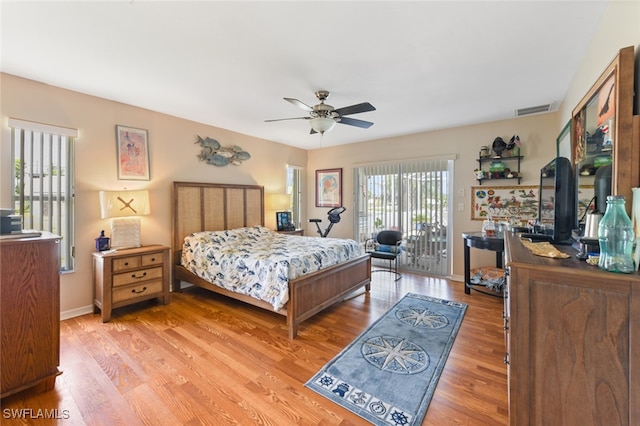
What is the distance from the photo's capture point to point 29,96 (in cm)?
277

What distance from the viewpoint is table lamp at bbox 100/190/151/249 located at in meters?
3.16

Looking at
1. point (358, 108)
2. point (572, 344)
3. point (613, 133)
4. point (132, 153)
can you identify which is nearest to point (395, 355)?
point (572, 344)

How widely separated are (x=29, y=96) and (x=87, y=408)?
3052 millimetres

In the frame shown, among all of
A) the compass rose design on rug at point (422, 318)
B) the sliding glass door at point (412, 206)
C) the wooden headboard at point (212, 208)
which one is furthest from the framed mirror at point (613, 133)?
the wooden headboard at point (212, 208)

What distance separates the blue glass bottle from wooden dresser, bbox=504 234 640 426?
0.05m

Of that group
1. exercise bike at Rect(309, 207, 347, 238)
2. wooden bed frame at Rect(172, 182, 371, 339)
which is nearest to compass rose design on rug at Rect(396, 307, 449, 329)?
wooden bed frame at Rect(172, 182, 371, 339)

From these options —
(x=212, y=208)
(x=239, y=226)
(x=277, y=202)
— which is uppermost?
(x=277, y=202)

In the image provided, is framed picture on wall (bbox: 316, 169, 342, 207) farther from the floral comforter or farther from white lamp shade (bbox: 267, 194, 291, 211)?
the floral comforter

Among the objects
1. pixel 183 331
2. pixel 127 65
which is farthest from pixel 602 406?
pixel 127 65

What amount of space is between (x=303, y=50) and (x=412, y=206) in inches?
139

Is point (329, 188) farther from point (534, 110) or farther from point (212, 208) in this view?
point (534, 110)

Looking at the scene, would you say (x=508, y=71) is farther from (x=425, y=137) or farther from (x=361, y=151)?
(x=361, y=151)

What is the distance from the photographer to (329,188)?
5.96 metres

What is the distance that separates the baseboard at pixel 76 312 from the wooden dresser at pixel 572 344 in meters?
4.10
